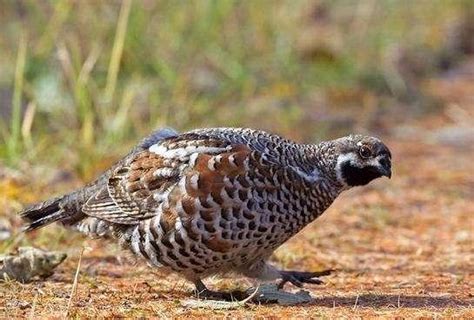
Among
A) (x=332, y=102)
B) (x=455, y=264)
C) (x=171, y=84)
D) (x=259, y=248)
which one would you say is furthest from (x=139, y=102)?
(x=259, y=248)

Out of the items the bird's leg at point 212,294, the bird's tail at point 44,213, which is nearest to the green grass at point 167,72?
the bird's tail at point 44,213

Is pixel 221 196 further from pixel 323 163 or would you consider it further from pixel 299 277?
pixel 299 277

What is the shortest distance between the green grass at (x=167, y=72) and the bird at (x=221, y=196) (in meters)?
2.10

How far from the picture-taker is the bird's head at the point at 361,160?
5.40 meters

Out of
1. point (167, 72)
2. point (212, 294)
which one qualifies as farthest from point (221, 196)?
point (167, 72)

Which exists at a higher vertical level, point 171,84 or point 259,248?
point 171,84

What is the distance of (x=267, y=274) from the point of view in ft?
18.1

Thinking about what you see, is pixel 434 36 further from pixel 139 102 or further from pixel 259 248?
pixel 259 248

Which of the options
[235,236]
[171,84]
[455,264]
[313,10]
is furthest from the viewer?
[313,10]

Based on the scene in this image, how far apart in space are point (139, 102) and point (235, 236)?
460cm

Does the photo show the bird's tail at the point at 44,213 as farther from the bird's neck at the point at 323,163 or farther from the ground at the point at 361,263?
the bird's neck at the point at 323,163

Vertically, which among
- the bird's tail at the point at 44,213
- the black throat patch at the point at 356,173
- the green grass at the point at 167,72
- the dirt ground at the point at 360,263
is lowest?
the dirt ground at the point at 360,263

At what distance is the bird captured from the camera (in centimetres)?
509

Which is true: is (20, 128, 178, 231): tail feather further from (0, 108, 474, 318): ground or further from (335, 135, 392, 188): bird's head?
(335, 135, 392, 188): bird's head
